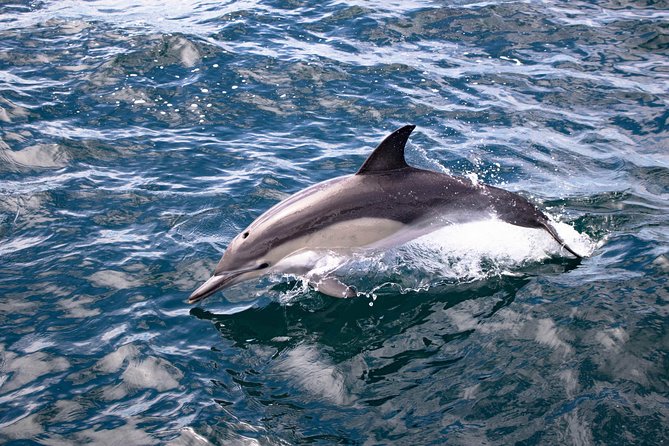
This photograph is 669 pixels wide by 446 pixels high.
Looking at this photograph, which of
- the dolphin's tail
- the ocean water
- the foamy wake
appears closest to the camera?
the ocean water

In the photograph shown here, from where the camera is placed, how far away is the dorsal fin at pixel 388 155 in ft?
24.5

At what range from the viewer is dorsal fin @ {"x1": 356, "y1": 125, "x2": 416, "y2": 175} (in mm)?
7469

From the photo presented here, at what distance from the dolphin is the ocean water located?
1.28ft

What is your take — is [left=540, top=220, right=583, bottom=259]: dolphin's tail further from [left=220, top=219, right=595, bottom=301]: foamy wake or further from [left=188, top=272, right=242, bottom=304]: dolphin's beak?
[left=188, top=272, right=242, bottom=304]: dolphin's beak

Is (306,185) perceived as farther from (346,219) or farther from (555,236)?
(555,236)

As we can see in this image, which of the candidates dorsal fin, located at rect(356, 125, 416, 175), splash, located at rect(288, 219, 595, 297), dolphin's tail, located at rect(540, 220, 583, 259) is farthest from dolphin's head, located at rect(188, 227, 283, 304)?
dolphin's tail, located at rect(540, 220, 583, 259)

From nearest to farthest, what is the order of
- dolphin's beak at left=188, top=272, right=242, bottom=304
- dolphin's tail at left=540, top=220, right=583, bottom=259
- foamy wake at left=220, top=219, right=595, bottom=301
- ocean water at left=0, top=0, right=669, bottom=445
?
ocean water at left=0, top=0, right=669, bottom=445
dolphin's beak at left=188, top=272, right=242, bottom=304
foamy wake at left=220, top=219, right=595, bottom=301
dolphin's tail at left=540, top=220, right=583, bottom=259

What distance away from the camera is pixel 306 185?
1024cm

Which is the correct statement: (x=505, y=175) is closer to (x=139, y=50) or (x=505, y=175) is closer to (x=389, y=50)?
(x=389, y=50)

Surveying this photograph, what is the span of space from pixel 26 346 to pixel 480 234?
16.7 ft

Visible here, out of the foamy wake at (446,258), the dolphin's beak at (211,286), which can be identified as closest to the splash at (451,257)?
the foamy wake at (446,258)

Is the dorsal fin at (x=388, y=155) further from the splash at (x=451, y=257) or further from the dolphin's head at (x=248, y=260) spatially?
the dolphin's head at (x=248, y=260)

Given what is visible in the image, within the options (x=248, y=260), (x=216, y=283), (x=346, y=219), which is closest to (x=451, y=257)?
(x=346, y=219)

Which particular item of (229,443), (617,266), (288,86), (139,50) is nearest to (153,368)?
(229,443)
